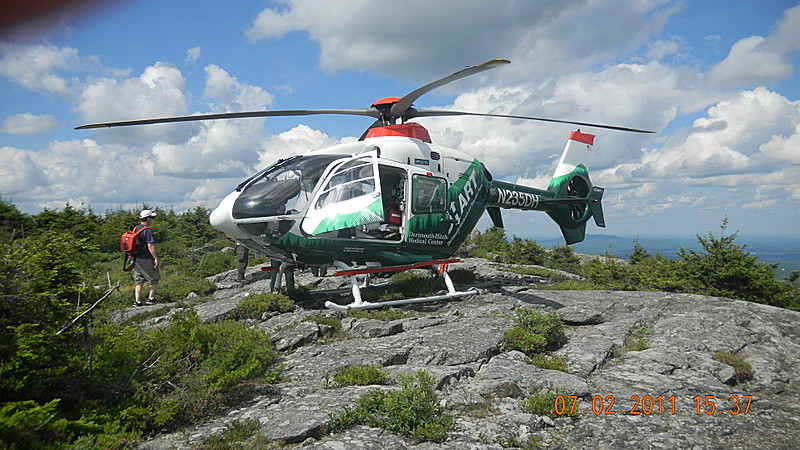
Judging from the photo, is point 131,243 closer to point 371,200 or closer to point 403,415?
point 371,200

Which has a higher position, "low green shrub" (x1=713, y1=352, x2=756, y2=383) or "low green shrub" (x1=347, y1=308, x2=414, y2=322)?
"low green shrub" (x1=347, y1=308, x2=414, y2=322)

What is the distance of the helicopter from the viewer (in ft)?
27.6

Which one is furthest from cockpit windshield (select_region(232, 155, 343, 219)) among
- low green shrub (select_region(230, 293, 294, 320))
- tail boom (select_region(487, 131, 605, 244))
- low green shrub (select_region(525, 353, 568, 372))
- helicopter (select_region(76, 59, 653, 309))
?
tail boom (select_region(487, 131, 605, 244))

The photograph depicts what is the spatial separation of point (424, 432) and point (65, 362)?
3325 millimetres

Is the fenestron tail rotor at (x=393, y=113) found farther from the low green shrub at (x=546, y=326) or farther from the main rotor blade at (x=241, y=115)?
the low green shrub at (x=546, y=326)

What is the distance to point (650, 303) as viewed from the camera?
32.1ft

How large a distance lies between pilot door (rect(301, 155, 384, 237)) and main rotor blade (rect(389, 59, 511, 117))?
1.96 meters

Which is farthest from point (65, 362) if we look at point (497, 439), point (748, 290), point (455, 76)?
point (748, 290)

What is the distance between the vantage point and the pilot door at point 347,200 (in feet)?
28.6

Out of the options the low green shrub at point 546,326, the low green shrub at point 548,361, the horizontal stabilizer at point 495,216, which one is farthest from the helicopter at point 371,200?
the low green shrub at point 548,361

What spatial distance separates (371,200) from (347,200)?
0.51 meters

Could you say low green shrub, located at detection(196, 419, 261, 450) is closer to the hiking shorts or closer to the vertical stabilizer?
the hiking shorts

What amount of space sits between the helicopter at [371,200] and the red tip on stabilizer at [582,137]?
14.9 feet

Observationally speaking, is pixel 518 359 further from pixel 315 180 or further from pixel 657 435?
pixel 315 180
